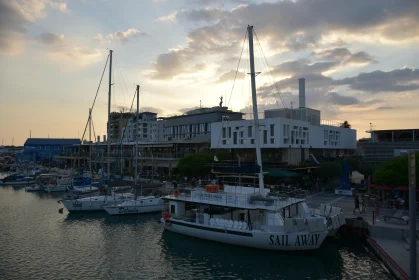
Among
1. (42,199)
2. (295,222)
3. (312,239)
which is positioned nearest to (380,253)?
(312,239)

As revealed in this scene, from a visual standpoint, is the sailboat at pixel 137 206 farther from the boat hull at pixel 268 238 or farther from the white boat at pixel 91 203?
the boat hull at pixel 268 238

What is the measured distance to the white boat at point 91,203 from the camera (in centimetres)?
3800

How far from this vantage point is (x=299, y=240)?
22.4 metres

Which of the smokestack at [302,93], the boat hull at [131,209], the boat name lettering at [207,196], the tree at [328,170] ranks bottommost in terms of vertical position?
the boat hull at [131,209]

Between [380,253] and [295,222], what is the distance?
18.5ft

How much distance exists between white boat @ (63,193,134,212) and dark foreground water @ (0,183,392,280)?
6331mm

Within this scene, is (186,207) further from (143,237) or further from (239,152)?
(239,152)

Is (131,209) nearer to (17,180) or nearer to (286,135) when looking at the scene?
(286,135)

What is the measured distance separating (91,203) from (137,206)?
615cm

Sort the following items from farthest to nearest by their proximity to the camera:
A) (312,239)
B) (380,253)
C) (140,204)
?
(140,204) < (312,239) < (380,253)

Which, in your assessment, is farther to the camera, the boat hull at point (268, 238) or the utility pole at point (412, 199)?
the boat hull at point (268, 238)

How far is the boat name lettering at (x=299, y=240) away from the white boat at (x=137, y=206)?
61.9ft

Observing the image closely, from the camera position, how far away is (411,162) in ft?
39.0

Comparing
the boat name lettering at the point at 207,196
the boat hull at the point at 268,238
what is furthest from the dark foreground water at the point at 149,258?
the boat name lettering at the point at 207,196
